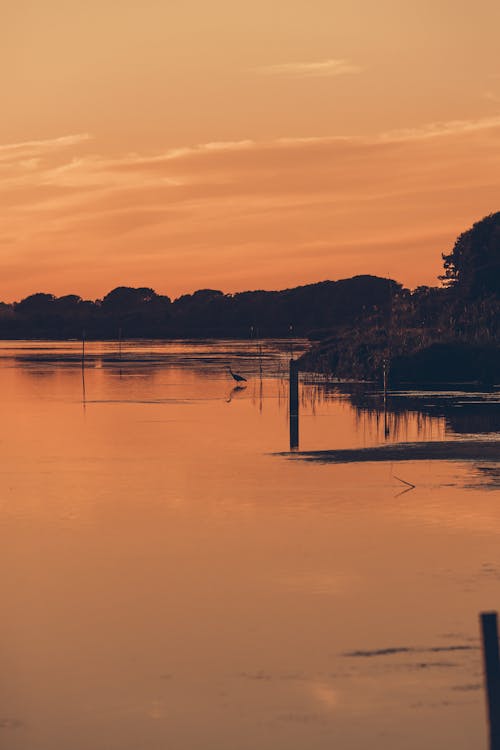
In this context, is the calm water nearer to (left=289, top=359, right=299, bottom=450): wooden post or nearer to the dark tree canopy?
(left=289, top=359, right=299, bottom=450): wooden post

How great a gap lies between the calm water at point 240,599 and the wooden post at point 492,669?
1.48m

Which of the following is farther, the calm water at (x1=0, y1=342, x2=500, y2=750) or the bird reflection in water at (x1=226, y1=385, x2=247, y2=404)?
the bird reflection in water at (x1=226, y1=385, x2=247, y2=404)

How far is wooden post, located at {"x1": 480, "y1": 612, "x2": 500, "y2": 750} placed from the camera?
1166cm

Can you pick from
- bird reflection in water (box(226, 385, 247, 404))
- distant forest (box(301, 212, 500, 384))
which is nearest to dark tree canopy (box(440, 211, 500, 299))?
distant forest (box(301, 212, 500, 384))

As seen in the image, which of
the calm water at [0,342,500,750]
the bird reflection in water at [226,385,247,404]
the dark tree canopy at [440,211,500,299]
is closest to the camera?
the calm water at [0,342,500,750]

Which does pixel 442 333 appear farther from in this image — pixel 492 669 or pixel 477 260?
pixel 492 669

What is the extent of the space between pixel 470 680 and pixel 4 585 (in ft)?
26.7

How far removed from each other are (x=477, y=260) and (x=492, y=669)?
84865 mm

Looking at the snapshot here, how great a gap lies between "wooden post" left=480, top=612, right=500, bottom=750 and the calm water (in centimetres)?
148

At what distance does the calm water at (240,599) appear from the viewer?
14078 mm

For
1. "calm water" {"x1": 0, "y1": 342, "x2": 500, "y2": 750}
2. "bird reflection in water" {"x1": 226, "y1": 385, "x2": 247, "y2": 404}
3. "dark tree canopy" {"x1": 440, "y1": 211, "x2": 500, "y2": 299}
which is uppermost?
"dark tree canopy" {"x1": 440, "y1": 211, "x2": 500, "y2": 299}

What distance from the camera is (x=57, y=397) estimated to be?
222ft

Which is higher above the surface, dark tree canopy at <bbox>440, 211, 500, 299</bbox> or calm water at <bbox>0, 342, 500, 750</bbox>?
dark tree canopy at <bbox>440, 211, 500, 299</bbox>

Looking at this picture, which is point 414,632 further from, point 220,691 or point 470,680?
point 220,691
